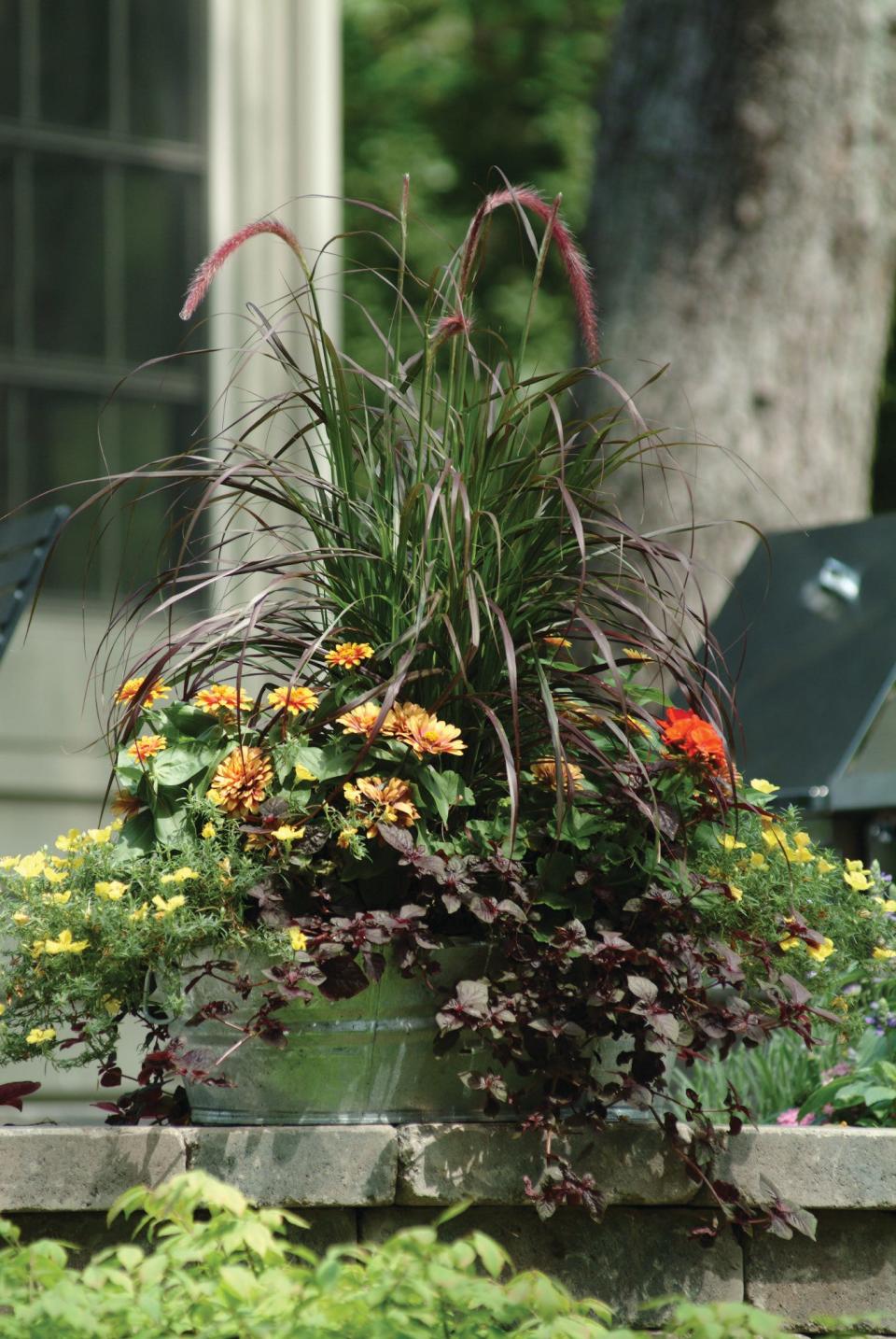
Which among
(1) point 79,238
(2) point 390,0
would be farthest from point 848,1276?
(2) point 390,0

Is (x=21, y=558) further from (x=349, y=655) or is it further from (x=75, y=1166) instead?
(x=75, y=1166)

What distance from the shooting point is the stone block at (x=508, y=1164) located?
6.58 ft

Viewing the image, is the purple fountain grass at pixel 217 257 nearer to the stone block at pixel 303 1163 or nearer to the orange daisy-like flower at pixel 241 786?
the orange daisy-like flower at pixel 241 786

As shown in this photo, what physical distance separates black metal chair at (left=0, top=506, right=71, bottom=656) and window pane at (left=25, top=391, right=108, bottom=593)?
3.56 metres

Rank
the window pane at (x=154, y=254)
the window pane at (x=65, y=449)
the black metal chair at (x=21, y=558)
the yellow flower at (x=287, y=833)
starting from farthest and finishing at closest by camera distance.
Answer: the window pane at (x=154, y=254) → the window pane at (x=65, y=449) → the black metal chair at (x=21, y=558) → the yellow flower at (x=287, y=833)

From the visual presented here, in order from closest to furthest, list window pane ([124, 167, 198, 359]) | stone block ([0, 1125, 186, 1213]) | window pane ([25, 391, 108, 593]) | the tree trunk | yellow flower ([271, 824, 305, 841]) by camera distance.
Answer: stone block ([0, 1125, 186, 1213]), yellow flower ([271, 824, 305, 841]), the tree trunk, window pane ([25, 391, 108, 593]), window pane ([124, 167, 198, 359])

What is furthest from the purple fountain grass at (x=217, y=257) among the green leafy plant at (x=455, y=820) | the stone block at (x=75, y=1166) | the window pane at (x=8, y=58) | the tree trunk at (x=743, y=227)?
the window pane at (x=8, y=58)

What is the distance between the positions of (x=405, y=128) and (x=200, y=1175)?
1319 cm

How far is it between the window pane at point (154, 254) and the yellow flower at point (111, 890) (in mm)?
5224

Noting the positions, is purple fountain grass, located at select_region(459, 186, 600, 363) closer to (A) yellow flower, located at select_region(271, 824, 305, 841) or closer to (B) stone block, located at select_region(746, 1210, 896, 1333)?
(A) yellow flower, located at select_region(271, 824, 305, 841)

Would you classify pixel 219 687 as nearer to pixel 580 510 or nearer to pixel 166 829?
pixel 166 829

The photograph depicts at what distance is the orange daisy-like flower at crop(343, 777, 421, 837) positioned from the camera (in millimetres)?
2076

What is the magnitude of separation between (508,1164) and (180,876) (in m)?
0.54

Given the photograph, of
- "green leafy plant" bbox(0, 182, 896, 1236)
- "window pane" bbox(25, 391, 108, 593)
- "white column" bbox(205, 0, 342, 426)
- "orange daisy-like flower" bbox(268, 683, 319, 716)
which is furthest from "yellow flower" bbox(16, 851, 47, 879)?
"white column" bbox(205, 0, 342, 426)
